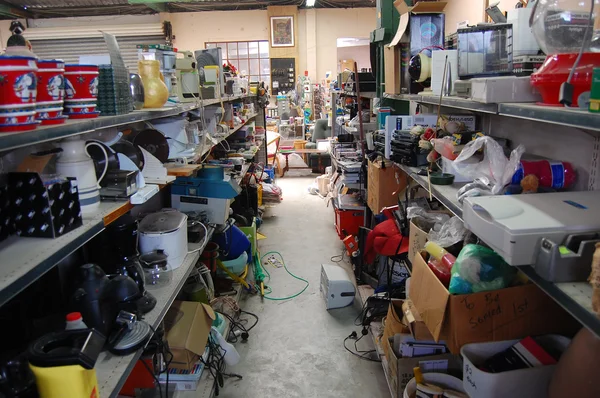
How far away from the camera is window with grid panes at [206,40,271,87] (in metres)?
10.8

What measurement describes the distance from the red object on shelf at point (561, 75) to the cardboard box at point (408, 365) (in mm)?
1414

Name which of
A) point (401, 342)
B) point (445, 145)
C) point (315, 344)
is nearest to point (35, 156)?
point (445, 145)

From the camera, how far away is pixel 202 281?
2.94 meters

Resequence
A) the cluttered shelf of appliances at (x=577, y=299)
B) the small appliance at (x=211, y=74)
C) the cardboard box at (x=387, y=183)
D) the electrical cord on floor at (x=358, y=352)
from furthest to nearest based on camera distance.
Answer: the small appliance at (x=211, y=74) < the cardboard box at (x=387, y=183) < the electrical cord on floor at (x=358, y=352) < the cluttered shelf of appliances at (x=577, y=299)

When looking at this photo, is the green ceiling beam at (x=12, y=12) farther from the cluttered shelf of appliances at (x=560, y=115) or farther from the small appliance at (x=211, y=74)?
the cluttered shelf of appliances at (x=560, y=115)

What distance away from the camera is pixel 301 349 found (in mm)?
3154

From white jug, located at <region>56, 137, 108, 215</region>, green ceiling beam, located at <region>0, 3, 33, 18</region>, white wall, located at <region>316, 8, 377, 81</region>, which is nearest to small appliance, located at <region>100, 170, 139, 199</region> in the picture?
white jug, located at <region>56, 137, 108, 215</region>

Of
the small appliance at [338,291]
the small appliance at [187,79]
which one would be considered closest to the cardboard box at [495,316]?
the small appliance at [338,291]

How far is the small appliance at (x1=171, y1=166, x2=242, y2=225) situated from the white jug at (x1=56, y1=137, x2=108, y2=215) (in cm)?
147

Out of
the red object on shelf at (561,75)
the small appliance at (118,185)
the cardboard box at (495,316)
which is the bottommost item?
the cardboard box at (495,316)

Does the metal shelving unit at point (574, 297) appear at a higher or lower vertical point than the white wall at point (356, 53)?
lower

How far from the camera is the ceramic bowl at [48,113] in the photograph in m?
1.17

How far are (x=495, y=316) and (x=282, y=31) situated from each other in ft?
33.4

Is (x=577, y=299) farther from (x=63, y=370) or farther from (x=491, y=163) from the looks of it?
(x=63, y=370)
